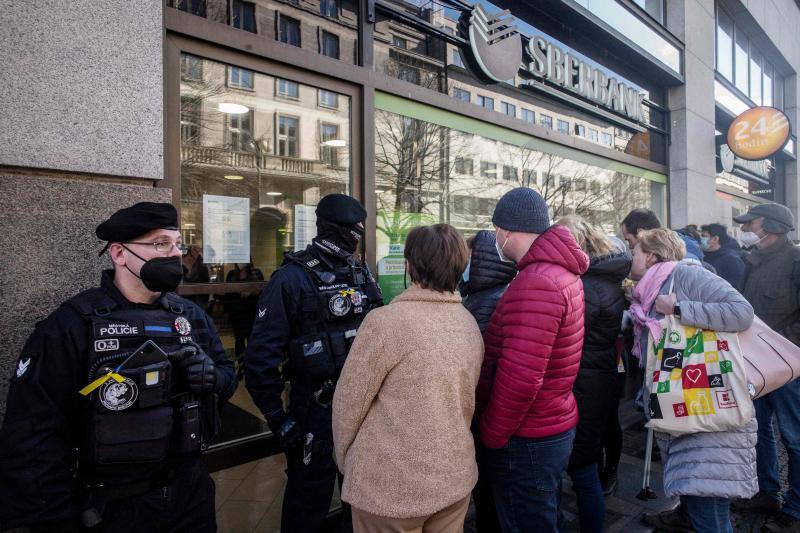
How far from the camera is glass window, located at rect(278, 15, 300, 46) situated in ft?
11.6

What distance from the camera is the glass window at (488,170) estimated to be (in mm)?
5510

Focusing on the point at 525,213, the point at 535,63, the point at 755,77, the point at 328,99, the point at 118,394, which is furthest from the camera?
the point at 755,77

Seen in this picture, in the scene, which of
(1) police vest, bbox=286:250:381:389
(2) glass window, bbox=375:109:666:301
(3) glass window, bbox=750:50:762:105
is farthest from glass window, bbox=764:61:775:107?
(1) police vest, bbox=286:250:381:389

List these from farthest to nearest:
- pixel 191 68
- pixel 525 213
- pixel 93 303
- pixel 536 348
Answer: pixel 191 68, pixel 525 213, pixel 536 348, pixel 93 303

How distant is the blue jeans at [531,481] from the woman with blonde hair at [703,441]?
2.87 ft

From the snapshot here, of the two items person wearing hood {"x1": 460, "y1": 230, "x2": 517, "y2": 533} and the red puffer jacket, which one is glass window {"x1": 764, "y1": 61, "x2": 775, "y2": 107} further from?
the red puffer jacket

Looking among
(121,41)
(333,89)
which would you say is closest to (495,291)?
(333,89)

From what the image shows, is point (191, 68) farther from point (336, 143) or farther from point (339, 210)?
point (339, 210)

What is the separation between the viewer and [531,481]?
212 centimetres

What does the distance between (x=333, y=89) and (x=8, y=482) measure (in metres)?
3.17

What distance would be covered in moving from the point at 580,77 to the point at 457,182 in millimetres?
2471

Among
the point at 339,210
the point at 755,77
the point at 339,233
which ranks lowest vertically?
the point at 339,233

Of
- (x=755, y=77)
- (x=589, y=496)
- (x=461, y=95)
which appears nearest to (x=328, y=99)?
(x=461, y=95)

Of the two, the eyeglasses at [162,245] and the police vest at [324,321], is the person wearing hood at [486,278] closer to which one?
the police vest at [324,321]
